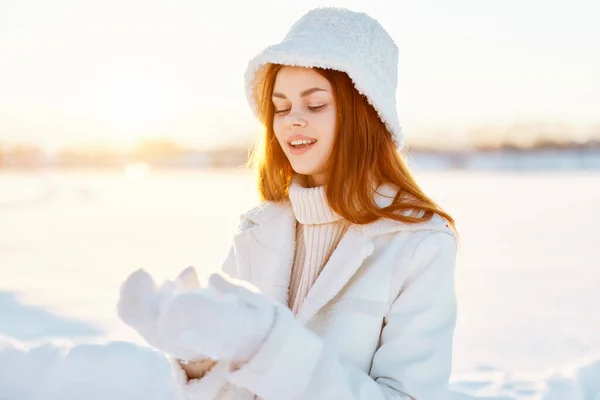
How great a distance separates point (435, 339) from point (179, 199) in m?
10.9

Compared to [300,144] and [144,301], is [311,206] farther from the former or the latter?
[144,301]

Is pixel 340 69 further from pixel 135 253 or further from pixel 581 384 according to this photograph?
pixel 135 253

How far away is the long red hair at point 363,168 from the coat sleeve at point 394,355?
14 cm

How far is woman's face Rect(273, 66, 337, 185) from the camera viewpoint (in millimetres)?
1907

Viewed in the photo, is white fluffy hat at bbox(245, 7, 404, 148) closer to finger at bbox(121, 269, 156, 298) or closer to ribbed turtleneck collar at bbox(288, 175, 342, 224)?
ribbed turtleneck collar at bbox(288, 175, 342, 224)

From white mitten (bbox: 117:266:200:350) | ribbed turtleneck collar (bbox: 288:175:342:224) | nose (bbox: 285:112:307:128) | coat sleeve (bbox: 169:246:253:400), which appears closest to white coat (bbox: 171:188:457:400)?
coat sleeve (bbox: 169:246:253:400)

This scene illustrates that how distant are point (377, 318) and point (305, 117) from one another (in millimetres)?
619

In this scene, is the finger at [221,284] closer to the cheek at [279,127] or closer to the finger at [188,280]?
the finger at [188,280]

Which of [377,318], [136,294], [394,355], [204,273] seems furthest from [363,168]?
[204,273]

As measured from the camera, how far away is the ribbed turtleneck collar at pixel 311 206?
1945 millimetres

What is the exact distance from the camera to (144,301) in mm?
1287

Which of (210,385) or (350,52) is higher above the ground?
(350,52)

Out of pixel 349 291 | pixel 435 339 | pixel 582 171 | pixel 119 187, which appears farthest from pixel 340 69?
pixel 582 171

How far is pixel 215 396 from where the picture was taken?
149 cm
